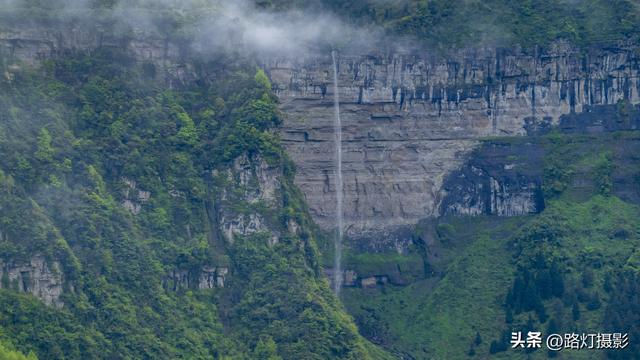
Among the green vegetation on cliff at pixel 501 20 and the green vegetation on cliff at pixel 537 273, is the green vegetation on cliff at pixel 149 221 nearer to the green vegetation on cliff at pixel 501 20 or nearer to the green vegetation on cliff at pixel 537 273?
the green vegetation on cliff at pixel 537 273

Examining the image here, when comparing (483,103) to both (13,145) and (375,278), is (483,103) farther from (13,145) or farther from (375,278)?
(13,145)

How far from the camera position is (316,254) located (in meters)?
151

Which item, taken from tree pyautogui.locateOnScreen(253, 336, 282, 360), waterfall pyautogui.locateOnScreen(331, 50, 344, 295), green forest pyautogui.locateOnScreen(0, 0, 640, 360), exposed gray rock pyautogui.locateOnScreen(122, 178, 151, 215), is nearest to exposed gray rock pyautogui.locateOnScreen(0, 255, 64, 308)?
green forest pyautogui.locateOnScreen(0, 0, 640, 360)

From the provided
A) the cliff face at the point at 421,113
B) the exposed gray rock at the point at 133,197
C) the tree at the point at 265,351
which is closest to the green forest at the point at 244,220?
the tree at the point at 265,351

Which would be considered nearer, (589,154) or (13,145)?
(13,145)

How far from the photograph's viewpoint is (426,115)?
15788 centimetres

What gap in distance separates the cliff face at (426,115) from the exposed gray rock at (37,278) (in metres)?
21.8

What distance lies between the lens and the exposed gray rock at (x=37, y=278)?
5443 inches

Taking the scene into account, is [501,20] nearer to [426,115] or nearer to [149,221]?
[426,115]

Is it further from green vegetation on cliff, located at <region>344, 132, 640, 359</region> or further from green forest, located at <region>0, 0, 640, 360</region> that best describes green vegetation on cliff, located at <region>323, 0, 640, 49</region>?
green vegetation on cliff, located at <region>344, 132, 640, 359</region>

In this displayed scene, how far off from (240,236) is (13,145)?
13171 millimetres

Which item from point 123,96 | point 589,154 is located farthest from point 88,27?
point 589,154

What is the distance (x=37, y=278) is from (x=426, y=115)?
2834cm

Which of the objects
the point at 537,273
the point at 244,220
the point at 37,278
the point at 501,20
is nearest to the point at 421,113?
the point at 501,20
